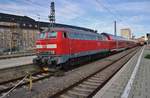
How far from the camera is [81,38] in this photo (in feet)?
62.6

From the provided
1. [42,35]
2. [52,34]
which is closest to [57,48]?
[52,34]

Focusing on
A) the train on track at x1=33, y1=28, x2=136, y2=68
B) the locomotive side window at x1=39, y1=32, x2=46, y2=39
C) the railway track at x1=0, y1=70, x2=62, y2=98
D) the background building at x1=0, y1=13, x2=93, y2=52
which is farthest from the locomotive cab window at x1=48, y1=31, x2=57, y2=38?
the background building at x1=0, y1=13, x2=93, y2=52

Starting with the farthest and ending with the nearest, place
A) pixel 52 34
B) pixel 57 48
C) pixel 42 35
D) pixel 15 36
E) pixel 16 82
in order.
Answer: pixel 15 36, pixel 42 35, pixel 52 34, pixel 57 48, pixel 16 82

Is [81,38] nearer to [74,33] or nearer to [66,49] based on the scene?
[74,33]

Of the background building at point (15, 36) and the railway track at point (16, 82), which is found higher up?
the background building at point (15, 36)

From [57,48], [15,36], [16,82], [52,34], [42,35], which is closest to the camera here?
[16,82]

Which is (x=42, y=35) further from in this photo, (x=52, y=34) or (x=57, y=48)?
(x=57, y=48)

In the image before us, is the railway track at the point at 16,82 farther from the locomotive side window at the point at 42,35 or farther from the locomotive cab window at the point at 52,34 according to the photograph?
the locomotive side window at the point at 42,35

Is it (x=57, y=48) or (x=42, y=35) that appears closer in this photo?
(x=57, y=48)

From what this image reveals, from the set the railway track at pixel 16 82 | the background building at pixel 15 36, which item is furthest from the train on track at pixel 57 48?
the background building at pixel 15 36

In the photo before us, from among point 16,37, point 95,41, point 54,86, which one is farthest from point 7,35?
point 54,86

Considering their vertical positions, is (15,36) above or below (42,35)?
above

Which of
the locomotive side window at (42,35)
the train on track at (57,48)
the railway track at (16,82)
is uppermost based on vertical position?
the locomotive side window at (42,35)

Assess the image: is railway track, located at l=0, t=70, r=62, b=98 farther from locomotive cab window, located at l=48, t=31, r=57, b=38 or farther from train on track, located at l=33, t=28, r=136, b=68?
locomotive cab window, located at l=48, t=31, r=57, b=38
